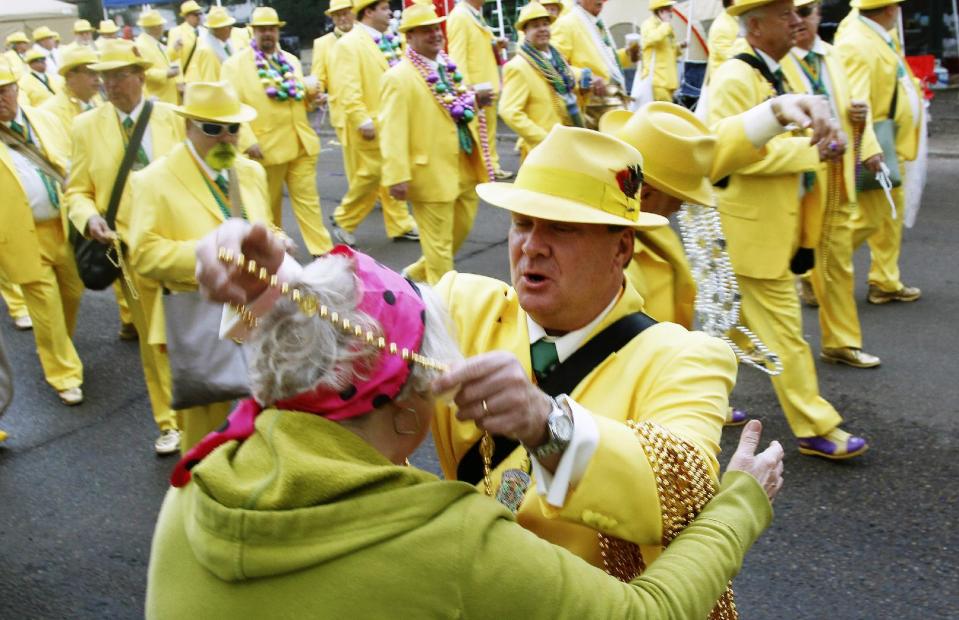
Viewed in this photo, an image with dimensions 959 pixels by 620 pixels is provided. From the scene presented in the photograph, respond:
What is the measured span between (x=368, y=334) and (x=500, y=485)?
2.04 feet

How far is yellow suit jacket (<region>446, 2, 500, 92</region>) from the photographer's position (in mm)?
11156

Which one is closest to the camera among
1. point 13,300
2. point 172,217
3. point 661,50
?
point 172,217

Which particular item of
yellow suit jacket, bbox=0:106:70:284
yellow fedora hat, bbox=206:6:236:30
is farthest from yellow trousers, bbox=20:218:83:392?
yellow fedora hat, bbox=206:6:236:30

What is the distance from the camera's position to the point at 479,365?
147 cm

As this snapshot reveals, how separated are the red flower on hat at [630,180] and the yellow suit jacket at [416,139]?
5.01m

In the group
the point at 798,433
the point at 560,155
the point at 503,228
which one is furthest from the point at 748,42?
the point at 503,228

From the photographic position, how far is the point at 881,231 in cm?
696

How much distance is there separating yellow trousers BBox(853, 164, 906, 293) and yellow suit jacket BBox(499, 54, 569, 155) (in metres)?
2.60

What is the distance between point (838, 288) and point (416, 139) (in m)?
3.05

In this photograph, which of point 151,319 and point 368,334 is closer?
point 368,334

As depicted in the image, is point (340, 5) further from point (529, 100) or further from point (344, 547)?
point (344, 547)

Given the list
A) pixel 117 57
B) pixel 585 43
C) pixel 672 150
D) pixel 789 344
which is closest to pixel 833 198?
pixel 789 344

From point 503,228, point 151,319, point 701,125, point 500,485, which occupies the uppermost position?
point 701,125

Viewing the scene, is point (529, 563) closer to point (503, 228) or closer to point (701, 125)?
point (701, 125)
